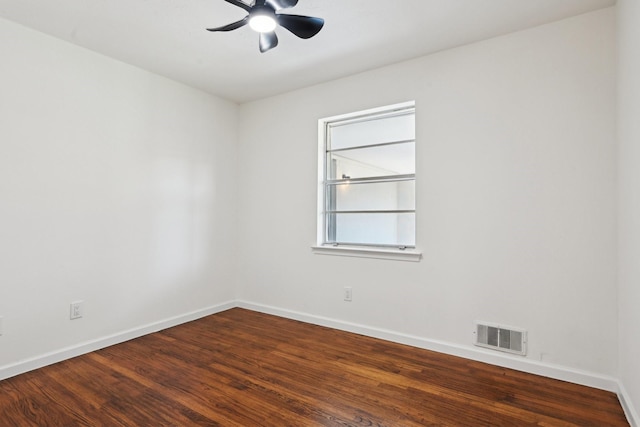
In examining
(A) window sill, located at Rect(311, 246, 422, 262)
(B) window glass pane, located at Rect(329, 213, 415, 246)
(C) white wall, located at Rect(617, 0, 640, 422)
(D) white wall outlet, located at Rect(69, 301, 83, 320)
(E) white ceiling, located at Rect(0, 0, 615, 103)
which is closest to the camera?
(C) white wall, located at Rect(617, 0, 640, 422)

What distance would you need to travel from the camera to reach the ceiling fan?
6.03ft

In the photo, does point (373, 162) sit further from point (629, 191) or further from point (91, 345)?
point (91, 345)

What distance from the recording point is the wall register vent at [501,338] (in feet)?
8.33

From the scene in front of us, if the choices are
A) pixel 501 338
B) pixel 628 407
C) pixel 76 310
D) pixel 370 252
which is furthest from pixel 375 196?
pixel 76 310

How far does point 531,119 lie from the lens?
2.52 metres

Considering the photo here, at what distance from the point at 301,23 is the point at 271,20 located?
178mm

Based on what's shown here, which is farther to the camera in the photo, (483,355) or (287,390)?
(483,355)

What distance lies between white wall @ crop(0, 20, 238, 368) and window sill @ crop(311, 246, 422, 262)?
4.41ft

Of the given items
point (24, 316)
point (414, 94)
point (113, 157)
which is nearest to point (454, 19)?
point (414, 94)

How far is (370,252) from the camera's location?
3268mm

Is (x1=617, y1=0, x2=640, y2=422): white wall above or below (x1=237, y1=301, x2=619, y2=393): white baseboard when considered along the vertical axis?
above

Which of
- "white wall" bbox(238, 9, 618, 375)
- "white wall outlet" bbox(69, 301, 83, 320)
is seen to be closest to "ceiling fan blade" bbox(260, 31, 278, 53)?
"white wall" bbox(238, 9, 618, 375)

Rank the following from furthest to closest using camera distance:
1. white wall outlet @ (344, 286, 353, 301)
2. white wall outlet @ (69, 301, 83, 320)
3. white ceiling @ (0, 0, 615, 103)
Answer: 1. white wall outlet @ (344, 286, 353, 301)
2. white wall outlet @ (69, 301, 83, 320)
3. white ceiling @ (0, 0, 615, 103)

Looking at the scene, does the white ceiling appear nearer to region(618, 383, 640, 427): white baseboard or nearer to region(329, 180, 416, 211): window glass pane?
region(329, 180, 416, 211): window glass pane
